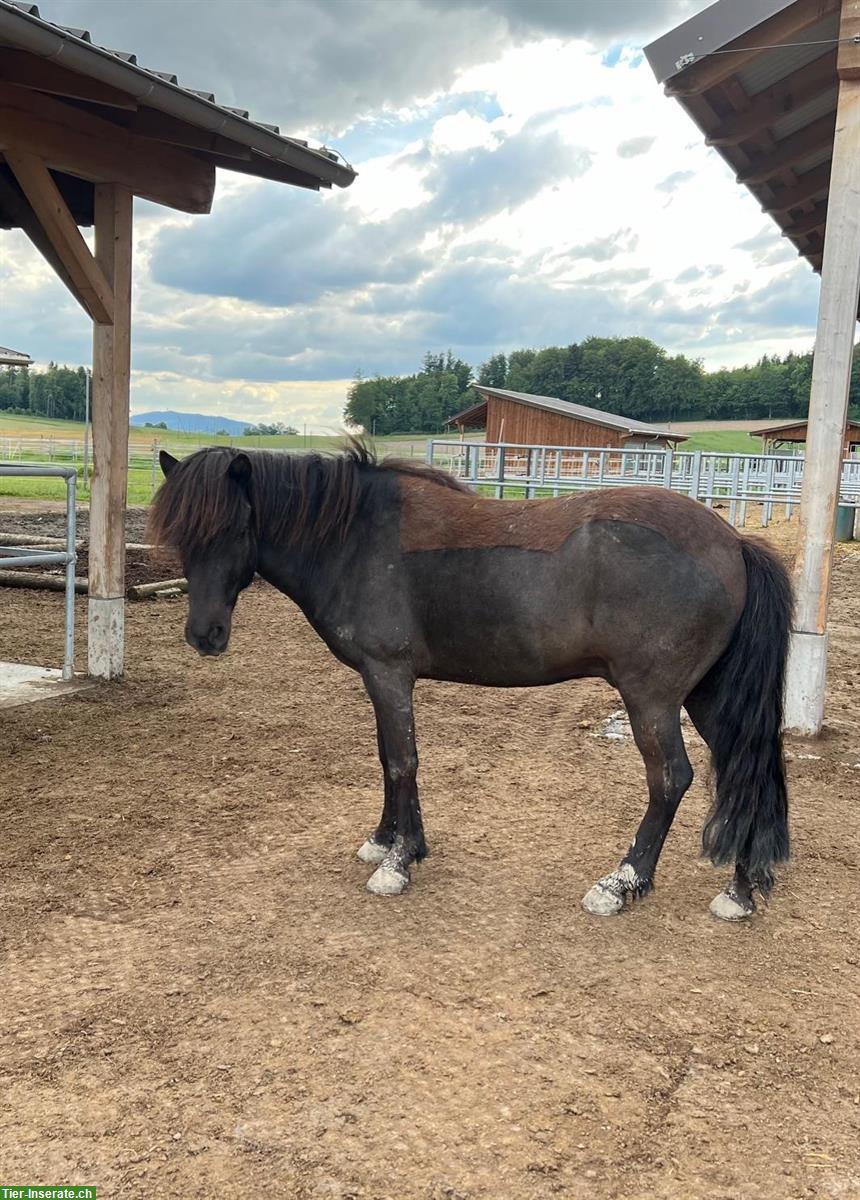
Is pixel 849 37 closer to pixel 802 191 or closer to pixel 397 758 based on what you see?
pixel 802 191

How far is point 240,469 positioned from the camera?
304 centimetres

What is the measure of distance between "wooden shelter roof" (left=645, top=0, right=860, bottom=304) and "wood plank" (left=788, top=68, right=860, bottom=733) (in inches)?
16.0

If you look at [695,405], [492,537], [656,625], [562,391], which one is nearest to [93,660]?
[492,537]

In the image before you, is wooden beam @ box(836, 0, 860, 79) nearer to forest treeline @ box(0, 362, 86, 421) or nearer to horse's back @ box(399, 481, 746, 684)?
horse's back @ box(399, 481, 746, 684)

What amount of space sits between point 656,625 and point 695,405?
91927 millimetres

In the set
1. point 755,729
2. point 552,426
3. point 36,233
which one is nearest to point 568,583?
point 755,729

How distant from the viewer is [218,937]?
107 inches

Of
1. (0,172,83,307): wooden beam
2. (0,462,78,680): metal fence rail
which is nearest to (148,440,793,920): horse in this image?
(0,462,78,680): metal fence rail

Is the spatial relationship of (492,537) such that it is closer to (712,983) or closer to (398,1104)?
(712,983)

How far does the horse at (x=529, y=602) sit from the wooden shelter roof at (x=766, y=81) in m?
3.21

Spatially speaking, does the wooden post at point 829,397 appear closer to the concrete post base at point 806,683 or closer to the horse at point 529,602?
the concrete post base at point 806,683

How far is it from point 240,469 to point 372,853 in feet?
5.22

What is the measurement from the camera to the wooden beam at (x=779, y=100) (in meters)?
5.25

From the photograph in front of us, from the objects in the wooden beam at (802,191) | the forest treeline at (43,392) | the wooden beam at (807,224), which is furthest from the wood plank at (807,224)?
the forest treeline at (43,392)
